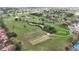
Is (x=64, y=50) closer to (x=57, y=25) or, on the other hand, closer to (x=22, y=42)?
(x=57, y=25)
